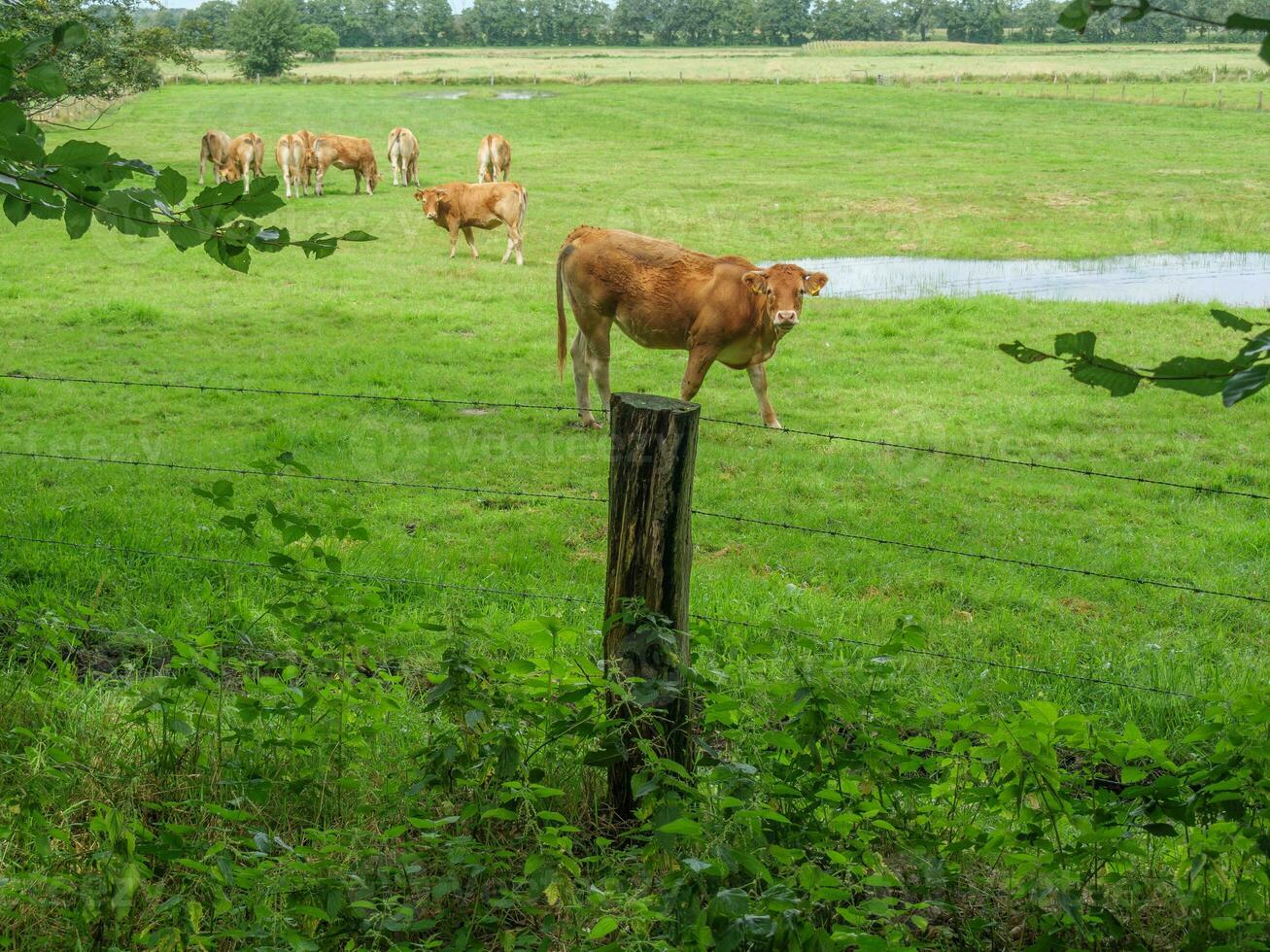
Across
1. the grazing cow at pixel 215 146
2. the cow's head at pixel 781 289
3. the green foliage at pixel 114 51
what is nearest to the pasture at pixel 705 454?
the cow's head at pixel 781 289

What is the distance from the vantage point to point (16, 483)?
774 cm

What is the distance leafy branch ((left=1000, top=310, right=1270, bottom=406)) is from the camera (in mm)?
2041

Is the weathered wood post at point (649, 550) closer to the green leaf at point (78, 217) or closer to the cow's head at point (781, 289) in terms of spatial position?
the green leaf at point (78, 217)

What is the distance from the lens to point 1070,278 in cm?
1850

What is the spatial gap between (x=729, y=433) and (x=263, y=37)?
6686 cm

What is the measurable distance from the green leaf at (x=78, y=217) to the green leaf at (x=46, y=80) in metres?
0.27

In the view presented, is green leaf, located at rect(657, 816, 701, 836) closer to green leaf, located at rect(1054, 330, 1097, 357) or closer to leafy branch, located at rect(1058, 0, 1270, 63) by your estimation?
green leaf, located at rect(1054, 330, 1097, 357)

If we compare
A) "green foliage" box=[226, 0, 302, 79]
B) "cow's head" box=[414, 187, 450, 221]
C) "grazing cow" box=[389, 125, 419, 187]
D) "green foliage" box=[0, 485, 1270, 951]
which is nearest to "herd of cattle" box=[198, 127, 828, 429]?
"green foliage" box=[0, 485, 1270, 951]

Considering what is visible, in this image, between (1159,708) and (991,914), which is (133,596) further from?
(1159,708)

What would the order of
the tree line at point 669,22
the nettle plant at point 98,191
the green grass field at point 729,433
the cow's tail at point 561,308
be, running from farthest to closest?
the tree line at point 669,22
the cow's tail at point 561,308
the green grass field at point 729,433
the nettle plant at point 98,191

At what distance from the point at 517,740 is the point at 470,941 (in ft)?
1.90

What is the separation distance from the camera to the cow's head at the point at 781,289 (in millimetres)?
9539

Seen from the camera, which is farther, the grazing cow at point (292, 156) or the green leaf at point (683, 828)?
the grazing cow at point (292, 156)

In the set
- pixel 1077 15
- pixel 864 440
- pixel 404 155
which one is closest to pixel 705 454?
pixel 864 440
